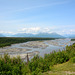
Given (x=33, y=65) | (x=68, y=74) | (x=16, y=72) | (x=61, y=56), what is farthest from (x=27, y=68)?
(x=61, y=56)

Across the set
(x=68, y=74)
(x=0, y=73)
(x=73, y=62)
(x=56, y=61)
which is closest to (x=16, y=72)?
(x=0, y=73)

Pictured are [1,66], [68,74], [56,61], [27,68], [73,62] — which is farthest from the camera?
[56,61]

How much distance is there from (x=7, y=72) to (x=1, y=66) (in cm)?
108

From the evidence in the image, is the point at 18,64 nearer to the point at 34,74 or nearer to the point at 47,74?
the point at 34,74

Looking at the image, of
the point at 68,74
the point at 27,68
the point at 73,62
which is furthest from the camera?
the point at 73,62

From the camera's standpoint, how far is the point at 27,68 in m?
10.5

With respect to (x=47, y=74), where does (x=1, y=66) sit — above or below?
above

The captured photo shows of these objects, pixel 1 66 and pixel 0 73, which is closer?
pixel 0 73

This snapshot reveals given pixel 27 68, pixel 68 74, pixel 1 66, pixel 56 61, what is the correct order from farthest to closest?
pixel 56 61
pixel 27 68
pixel 1 66
pixel 68 74

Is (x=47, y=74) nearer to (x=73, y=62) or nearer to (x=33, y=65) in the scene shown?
(x=33, y=65)

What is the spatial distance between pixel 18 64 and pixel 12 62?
2.53 ft

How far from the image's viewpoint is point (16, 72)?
9367 millimetres

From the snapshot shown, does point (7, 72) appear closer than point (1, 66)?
Yes

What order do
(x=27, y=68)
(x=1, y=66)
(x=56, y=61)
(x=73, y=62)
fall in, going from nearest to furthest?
1. (x=1, y=66)
2. (x=27, y=68)
3. (x=73, y=62)
4. (x=56, y=61)
